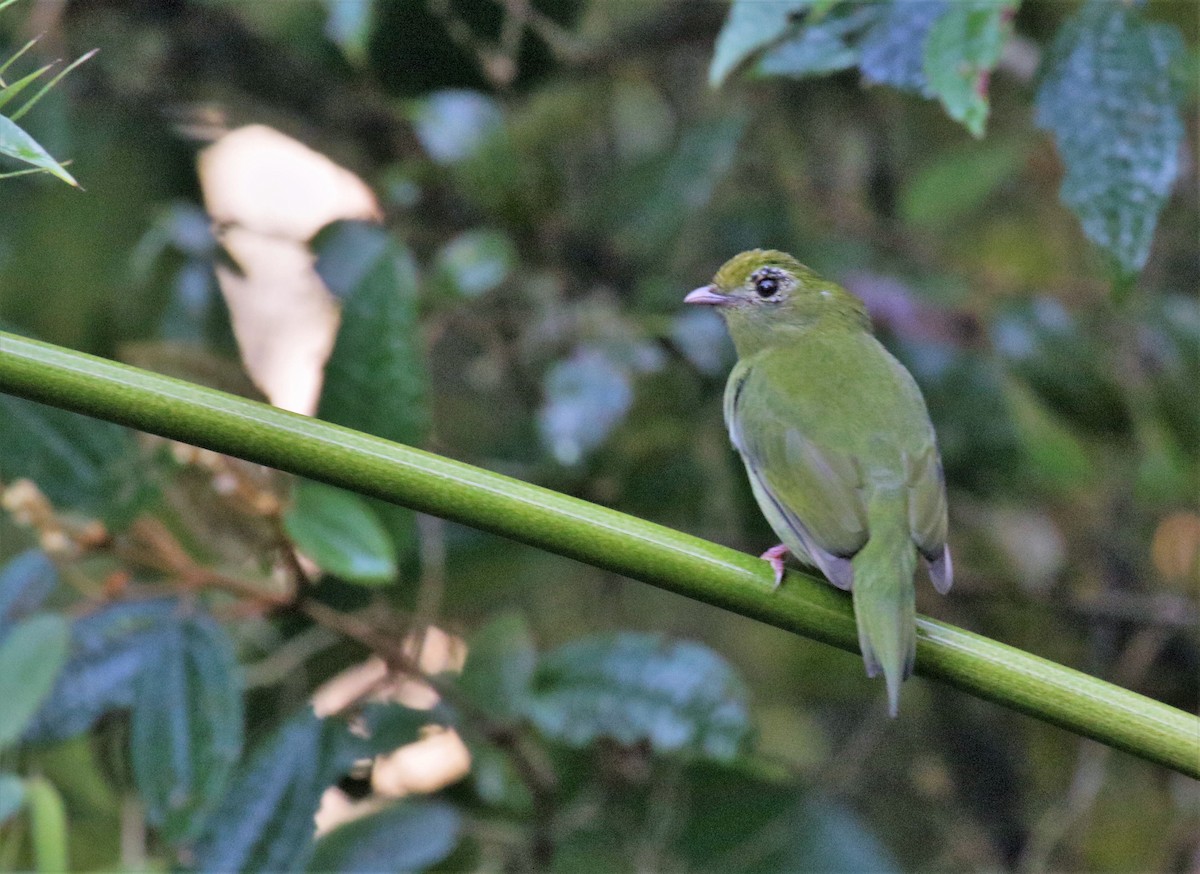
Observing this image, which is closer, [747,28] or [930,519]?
[747,28]

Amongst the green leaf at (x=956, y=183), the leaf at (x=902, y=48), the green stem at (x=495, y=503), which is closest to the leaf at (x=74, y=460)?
the green stem at (x=495, y=503)

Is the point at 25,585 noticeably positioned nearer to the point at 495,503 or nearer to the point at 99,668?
the point at 99,668

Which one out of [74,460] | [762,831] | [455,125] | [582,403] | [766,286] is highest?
[455,125]

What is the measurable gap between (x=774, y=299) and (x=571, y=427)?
A: 439mm

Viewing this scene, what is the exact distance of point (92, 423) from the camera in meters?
2.09

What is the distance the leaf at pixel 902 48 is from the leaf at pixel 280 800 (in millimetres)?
1295

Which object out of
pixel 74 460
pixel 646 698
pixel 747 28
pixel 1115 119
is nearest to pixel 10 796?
pixel 74 460

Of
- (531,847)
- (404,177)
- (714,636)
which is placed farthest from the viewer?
(714,636)

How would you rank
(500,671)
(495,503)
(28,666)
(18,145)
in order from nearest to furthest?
(18,145), (495,503), (28,666), (500,671)

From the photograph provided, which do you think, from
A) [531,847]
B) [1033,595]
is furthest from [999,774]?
[531,847]

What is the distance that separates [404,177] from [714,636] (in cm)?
155

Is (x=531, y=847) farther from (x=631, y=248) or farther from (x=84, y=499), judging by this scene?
(x=631, y=248)

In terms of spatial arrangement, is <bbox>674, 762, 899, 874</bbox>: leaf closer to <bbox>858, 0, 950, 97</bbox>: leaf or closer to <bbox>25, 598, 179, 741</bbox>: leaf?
<bbox>25, 598, 179, 741</bbox>: leaf

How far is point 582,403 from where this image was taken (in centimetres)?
244
